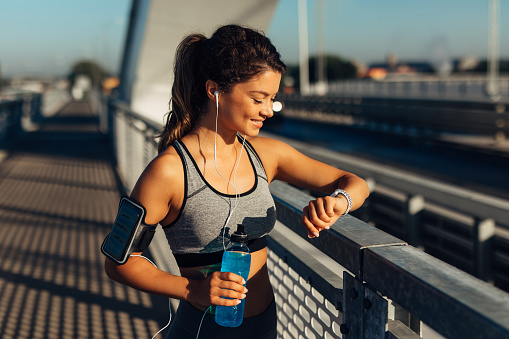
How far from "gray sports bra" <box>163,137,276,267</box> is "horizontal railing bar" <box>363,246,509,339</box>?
1.68ft

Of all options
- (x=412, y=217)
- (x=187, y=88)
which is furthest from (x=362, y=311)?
(x=412, y=217)

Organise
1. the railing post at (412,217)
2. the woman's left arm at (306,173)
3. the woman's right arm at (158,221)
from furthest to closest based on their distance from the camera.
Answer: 1. the railing post at (412,217)
2. the woman's left arm at (306,173)
3. the woman's right arm at (158,221)

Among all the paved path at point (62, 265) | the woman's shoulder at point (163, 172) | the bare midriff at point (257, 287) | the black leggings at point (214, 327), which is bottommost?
the paved path at point (62, 265)

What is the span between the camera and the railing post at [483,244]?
188 inches

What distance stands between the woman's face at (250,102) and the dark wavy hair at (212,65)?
0.07 ft

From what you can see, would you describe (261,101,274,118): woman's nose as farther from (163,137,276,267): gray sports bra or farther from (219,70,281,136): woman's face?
(163,137,276,267): gray sports bra

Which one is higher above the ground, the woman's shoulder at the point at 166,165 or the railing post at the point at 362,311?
the woman's shoulder at the point at 166,165

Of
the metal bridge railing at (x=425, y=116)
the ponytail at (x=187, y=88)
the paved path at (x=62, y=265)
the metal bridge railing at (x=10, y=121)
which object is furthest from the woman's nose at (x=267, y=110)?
the metal bridge railing at (x=10, y=121)

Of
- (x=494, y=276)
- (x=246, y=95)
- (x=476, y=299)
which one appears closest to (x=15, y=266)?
(x=494, y=276)

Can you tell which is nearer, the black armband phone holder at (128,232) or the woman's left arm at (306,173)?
the black armband phone holder at (128,232)

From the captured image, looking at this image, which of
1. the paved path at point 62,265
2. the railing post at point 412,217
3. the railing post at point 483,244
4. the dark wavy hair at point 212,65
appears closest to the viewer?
the dark wavy hair at point 212,65

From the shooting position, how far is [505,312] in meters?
1.14

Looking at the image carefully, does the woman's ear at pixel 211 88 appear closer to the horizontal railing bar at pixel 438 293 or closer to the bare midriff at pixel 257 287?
the bare midriff at pixel 257 287

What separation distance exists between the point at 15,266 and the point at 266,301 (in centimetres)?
441
